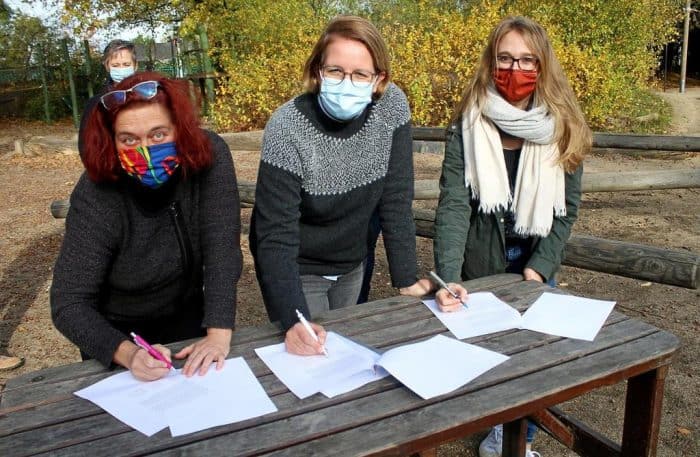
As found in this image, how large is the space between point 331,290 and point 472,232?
2.06 ft

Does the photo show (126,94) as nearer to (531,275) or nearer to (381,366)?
(381,366)

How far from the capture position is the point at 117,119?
186 cm

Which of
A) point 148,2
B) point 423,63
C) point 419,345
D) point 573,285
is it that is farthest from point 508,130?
point 148,2

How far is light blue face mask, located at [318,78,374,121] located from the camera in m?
2.13

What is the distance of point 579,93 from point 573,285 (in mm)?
5979

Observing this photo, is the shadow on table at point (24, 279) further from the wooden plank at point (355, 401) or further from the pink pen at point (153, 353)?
the wooden plank at point (355, 401)

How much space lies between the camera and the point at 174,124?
1.93 m

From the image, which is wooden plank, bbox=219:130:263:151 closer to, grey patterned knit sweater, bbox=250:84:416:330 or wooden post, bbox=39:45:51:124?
grey patterned knit sweater, bbox=250:84:416:330

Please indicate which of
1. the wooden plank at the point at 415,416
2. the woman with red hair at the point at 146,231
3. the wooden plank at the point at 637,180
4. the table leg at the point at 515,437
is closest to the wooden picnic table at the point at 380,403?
the wooden plank at the point at 415,416

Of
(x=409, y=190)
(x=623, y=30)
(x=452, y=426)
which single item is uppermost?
(x=623, y=30)

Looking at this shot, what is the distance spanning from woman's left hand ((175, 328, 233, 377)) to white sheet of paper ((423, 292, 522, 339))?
2.23 ft

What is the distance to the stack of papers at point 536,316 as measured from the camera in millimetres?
1989

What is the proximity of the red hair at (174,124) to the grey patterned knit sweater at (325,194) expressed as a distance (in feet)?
0.85

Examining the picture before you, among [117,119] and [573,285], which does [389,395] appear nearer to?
[117,119]
